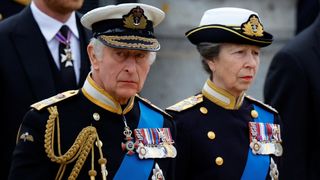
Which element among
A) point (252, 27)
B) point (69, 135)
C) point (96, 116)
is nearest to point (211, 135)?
point (252, 27)

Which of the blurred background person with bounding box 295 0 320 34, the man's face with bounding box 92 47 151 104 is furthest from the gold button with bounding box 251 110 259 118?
the blurred background person with bounding box 295 0 320 34

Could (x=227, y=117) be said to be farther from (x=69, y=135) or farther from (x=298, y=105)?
(x=69, y=135)

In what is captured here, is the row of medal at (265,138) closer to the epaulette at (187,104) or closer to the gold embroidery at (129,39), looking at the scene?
the epaulette at (187,104)

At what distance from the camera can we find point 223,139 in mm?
5902

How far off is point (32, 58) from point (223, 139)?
116cm

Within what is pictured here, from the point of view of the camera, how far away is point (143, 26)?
17.3ft

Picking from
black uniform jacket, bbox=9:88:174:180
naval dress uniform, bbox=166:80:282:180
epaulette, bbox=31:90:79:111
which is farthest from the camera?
naval dress uniform, bbox=166:80:282:180

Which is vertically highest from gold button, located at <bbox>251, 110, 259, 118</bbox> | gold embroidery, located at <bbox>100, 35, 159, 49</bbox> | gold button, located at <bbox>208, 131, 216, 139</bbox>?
gold embroidery, located at <bbox>100, 35, 159, 49</bbox>

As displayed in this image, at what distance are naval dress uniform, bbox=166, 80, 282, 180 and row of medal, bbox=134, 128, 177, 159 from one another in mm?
360

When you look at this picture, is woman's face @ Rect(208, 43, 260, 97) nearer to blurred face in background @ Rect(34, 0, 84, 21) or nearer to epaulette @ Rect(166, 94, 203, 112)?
epaulette @ Rect(166, 94, 203, 112)

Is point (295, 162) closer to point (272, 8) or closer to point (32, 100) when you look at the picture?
point (32, 100)

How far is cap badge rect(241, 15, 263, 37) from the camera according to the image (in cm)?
589

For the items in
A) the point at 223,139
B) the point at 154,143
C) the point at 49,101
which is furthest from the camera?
the point at 223,139

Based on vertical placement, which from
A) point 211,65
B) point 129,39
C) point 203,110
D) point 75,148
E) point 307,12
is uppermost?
point 129,39
